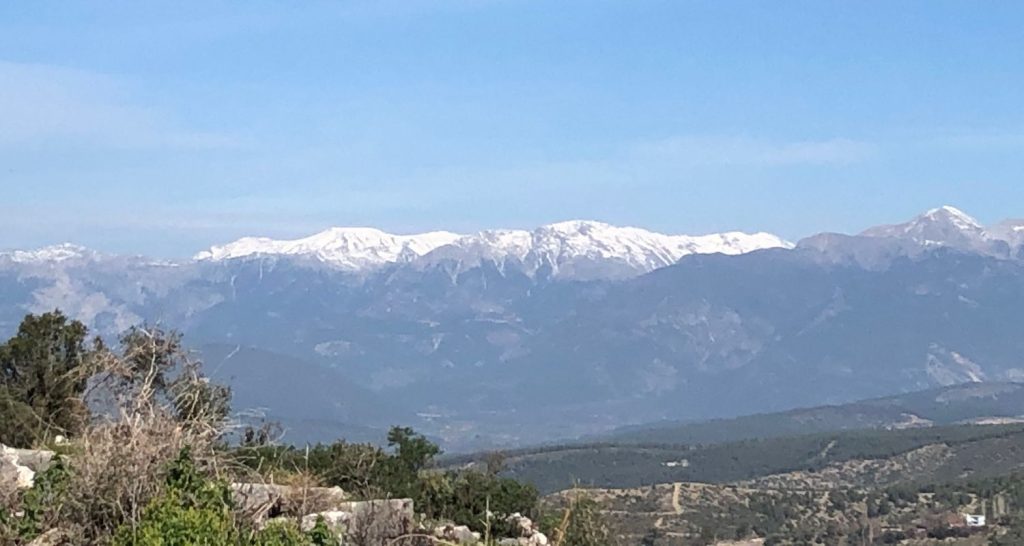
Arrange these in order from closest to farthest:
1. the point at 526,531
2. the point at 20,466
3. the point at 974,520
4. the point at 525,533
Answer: the point at 20,466, the point at 525,533, the point at 526,531, the point at 974,520

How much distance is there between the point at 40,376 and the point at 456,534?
12059 mm

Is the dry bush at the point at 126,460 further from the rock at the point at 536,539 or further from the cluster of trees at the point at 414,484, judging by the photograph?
the rock at the point at 536,539

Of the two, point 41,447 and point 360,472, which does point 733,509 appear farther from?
point 41,447

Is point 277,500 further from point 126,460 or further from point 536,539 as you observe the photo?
point 536,539

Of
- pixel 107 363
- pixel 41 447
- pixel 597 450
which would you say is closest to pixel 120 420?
pixel 107 363

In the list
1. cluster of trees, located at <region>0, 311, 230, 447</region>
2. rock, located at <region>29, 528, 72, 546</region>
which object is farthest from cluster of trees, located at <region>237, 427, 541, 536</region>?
rock, located at <region>29, 528, 72, 546</region>

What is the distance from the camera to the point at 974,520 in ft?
227

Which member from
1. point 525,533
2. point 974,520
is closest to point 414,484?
point 525,533

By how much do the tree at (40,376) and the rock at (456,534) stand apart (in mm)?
5752

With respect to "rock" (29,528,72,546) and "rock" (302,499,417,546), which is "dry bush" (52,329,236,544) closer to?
"rock" (29,528,72,546)

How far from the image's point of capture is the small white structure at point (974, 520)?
68069 millimetres

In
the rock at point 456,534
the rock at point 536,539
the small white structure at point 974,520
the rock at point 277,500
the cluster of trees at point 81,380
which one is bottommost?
the small white structure at point 974,520

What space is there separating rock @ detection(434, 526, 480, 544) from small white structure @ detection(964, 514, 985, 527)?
187 feet

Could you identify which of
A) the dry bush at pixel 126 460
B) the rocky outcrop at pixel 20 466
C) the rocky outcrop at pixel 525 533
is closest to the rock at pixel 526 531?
the rocky outcrop at pixel 525 533
